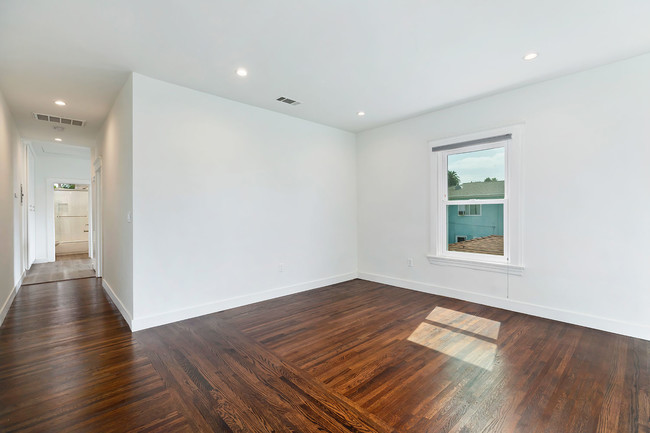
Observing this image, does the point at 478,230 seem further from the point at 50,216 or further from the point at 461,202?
the point at 50,216

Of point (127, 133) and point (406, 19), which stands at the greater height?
point (406, 19)

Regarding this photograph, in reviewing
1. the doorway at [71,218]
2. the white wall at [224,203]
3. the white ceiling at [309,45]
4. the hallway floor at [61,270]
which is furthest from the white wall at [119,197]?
the doorway at [71,218]

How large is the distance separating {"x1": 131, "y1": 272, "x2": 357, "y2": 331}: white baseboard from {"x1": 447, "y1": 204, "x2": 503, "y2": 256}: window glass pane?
6.79 ft

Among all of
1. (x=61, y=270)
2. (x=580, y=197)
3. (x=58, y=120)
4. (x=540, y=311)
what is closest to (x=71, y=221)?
(x=61, y=270)

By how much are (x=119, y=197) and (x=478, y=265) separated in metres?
4.72

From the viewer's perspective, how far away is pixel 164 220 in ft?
10.9

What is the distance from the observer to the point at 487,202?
396 cm

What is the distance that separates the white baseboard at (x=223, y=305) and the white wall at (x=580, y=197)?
1.98 metres

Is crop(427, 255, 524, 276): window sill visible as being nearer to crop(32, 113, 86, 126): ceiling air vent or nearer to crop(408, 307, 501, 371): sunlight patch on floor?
crop(408, 307, 501, 371): sunlight patch on floor

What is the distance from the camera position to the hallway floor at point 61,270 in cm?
554

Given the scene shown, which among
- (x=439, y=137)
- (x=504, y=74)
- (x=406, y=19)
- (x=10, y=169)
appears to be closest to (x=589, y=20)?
(x=504, y=74)

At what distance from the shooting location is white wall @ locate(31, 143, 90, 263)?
7.52m

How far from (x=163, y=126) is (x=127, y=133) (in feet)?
1.32

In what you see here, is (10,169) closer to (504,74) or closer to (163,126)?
(163,126)
